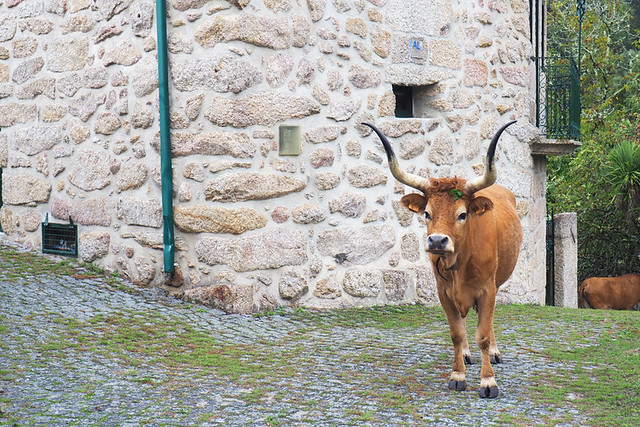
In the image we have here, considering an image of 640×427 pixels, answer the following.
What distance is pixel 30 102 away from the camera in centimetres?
888

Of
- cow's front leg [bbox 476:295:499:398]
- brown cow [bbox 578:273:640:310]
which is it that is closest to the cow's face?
cow's front leg [bbox 476:295:499:398]

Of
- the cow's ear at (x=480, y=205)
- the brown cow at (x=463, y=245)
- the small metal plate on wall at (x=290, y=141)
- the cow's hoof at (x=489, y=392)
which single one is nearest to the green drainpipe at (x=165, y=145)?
the small metal plate on wall at (x=290, y=141)

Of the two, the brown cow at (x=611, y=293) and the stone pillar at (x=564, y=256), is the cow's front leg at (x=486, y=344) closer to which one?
the stone pillar at (x=564, y=256)

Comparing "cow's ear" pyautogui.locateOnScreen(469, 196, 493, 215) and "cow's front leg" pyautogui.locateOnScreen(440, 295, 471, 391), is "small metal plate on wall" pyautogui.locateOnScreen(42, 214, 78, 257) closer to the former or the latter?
"cow's front leg" pyautogui.locateOnScreen(440, 295, 471, 391)

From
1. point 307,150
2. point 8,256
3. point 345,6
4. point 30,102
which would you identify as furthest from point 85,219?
point 345,6

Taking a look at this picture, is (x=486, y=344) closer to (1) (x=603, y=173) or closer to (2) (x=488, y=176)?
(2) (x=488, y=176)

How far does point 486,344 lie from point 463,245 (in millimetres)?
676

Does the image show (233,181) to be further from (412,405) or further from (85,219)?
(412,405)

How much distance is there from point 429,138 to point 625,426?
4655 mm

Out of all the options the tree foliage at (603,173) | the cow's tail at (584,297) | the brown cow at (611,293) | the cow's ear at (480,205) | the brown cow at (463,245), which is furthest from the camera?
the tree foliage at (603,173)

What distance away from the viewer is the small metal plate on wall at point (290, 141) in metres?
7.59

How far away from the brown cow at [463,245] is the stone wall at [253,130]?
8.36 feet

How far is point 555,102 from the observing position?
10461 millimetres

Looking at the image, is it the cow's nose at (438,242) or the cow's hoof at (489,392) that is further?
the cow's hoof at (489,392)
